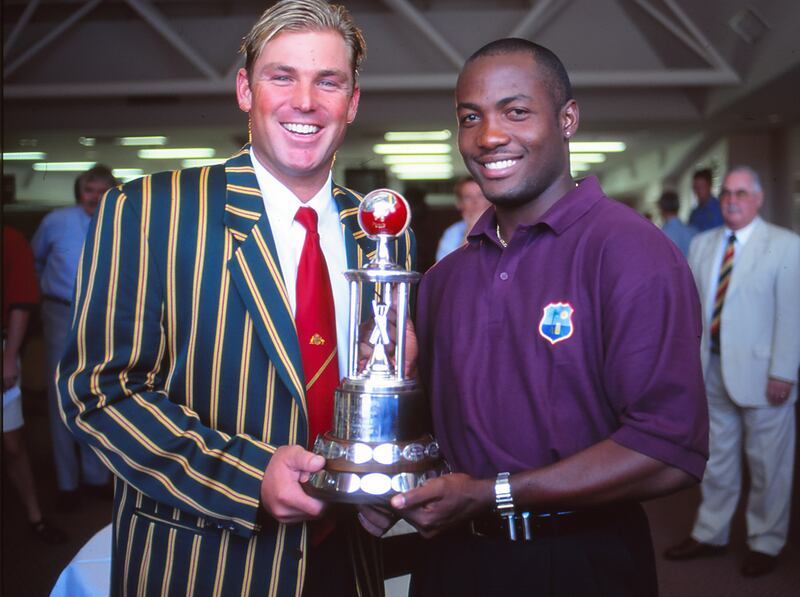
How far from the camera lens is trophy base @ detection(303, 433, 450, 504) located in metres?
1.45

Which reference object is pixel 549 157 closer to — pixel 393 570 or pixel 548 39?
pixel 393 570

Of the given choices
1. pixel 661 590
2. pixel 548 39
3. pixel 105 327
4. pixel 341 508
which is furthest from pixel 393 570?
pixel 548 39

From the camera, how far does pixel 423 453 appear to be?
5.02 feet

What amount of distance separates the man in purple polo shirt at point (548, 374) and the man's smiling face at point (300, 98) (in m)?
0.27

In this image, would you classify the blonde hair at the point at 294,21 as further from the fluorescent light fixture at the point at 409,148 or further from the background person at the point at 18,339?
the fluorescent light fixture at the point at 409,148

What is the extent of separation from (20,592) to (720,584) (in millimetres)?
3421

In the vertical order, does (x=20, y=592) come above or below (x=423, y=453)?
below

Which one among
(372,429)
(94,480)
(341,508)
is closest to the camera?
(372,429)

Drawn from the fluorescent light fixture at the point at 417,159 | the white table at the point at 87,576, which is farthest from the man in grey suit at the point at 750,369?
the fluorescent light fixture at the point at 417,159

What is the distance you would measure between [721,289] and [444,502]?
11.6 ft

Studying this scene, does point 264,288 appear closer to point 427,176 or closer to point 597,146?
point 597,146

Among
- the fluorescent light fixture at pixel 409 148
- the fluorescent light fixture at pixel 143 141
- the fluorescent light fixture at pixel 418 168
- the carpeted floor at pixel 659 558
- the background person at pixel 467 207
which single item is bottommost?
the carpeted floor at pixel 659 558

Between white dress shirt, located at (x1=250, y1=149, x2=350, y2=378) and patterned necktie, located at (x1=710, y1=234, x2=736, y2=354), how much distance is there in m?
3.20

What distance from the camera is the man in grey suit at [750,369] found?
4297 mm
